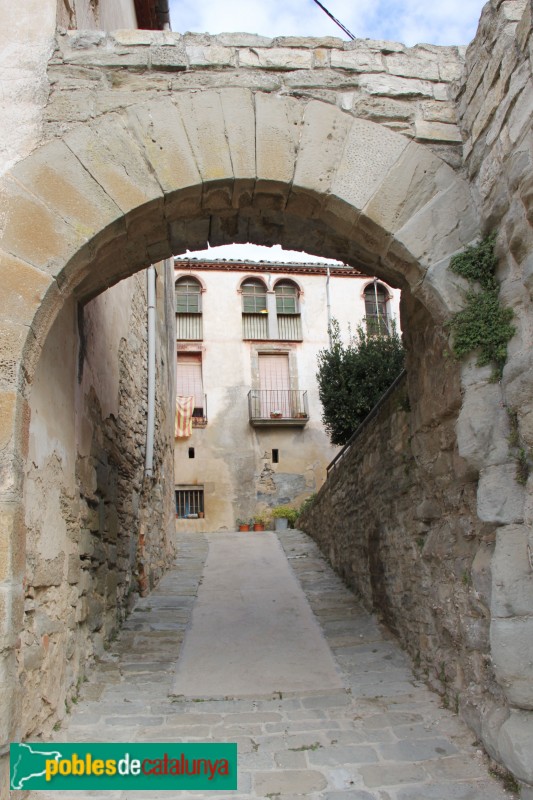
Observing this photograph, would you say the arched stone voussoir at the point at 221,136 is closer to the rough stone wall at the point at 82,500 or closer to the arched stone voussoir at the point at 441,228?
the arched stone voussoir at the point at 441,228

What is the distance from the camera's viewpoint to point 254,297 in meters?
18.0

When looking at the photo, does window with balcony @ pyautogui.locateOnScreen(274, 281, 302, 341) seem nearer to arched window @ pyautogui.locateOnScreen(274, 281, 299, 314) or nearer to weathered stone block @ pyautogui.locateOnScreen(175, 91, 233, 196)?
arched window @ pyautogui.locateOnScreen(274, 281, 299, 314)

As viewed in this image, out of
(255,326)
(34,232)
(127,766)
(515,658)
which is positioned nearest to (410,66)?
(34,232)

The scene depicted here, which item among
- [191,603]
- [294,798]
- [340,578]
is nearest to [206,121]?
[294,798]

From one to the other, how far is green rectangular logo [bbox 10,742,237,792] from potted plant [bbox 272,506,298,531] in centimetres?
1221

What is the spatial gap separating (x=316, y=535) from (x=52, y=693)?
272 inches

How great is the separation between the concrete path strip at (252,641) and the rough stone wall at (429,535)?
711 millimetres

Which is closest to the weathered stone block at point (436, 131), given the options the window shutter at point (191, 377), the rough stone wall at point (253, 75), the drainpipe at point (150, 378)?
the rough stone wall at point (253, 75)

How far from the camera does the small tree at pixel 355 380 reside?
1095 centimetres

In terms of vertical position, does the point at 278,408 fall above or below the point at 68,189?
above

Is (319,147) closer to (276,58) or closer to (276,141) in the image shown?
(276,141)

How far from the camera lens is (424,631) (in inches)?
163

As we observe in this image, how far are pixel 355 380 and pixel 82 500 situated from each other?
25.0 ft

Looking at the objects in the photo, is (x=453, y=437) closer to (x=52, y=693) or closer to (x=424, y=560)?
(x=424, y=560)
